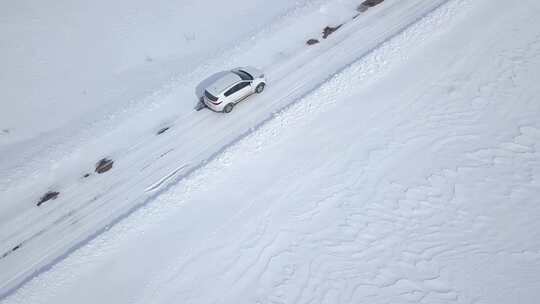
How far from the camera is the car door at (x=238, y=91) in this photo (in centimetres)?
1722

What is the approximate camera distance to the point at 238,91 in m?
17.4

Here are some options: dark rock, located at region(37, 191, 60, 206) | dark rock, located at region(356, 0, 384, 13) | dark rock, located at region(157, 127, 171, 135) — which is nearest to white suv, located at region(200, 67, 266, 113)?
dark rock, located at region(157, 127, 171, 135)

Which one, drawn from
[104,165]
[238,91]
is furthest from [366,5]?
[104,165]

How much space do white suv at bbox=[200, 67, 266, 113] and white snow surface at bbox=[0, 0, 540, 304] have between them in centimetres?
64

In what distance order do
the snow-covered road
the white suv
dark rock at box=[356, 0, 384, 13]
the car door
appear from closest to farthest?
1. the snow-covered road
2. the white suv
3. the car door
4. dark rock at box=[356, 0, 384, 13]

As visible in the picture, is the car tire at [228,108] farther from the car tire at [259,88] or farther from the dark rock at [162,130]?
the dark rock at [162,130]

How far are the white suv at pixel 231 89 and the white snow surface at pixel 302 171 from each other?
637mm

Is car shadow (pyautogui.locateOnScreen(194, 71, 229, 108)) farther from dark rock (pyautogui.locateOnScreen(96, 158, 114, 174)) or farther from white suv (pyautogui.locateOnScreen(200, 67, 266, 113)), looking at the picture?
dark rock (pyautogui.locateOnScreen(96, 158, 114, 174))

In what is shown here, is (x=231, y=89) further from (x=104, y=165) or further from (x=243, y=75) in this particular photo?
(x=104, y=165)

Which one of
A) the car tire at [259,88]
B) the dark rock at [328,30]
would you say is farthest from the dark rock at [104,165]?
the dark rock at [328,30]

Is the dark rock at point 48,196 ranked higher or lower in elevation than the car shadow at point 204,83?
lower

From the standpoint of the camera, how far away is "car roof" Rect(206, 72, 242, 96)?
56.2 ft

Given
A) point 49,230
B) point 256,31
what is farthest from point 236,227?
point 256,31

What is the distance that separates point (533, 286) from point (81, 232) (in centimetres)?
1535
